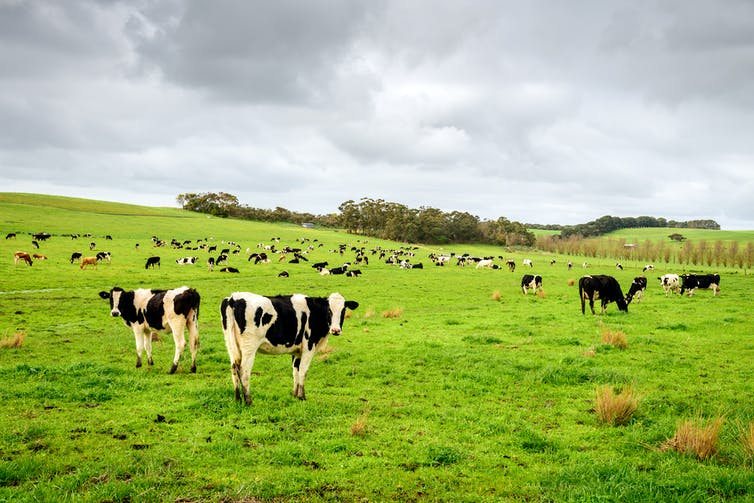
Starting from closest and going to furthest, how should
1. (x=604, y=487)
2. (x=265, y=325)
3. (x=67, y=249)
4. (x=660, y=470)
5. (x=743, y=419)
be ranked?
(x=604, y=487)
(x=660, y=470)
(x=743, y=419)
(x=265, y=325)
(x=67, y=249)

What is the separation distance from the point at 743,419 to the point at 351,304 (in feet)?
28.1

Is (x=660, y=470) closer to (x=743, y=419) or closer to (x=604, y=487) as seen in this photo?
(x=604, y=487)

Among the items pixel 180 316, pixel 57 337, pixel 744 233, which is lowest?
pixel 57 337

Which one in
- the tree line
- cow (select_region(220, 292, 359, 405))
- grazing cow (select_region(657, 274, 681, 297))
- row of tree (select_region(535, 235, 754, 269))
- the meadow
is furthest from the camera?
the tree line

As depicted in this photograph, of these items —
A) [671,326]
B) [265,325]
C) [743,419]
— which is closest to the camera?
[743,419]

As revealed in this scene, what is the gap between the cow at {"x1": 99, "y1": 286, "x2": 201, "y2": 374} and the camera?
39.8 feet

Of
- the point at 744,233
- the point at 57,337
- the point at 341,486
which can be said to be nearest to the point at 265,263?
the point at 57,337

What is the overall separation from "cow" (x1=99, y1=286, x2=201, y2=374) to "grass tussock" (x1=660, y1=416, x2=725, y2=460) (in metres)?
11.2

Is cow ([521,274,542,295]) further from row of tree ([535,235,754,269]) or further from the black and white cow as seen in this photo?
row of tree ([535,235,754,269])

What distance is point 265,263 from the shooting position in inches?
2024

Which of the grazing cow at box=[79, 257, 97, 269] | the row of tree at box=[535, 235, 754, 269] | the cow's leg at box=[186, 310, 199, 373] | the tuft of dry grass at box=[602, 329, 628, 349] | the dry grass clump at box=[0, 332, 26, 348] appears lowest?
the dry grass clump at box=[0, 332, 26, 348]

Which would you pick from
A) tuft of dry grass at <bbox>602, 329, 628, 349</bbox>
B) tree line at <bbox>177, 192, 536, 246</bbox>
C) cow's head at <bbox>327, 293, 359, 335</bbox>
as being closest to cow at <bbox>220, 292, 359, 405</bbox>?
cow's head at <bbox>327, 293, 359, 335</bbox>

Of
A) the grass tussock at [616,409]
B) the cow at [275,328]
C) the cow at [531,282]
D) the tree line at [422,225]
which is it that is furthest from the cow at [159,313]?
the tree line at [422,225]

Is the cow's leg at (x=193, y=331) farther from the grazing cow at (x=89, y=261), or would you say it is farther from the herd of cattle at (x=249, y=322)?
the grazing cow at (x=89, y=261)
